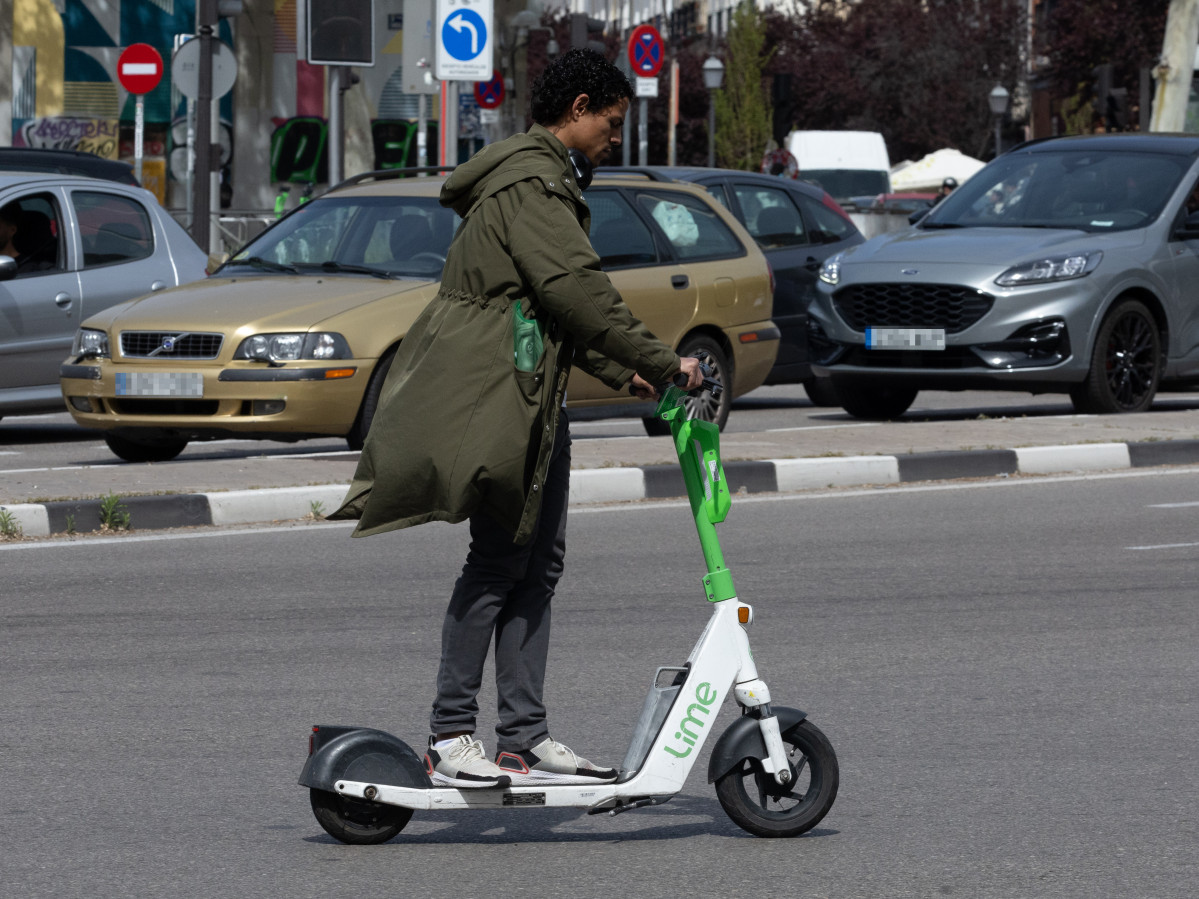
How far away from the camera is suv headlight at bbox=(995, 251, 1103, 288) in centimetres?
1377

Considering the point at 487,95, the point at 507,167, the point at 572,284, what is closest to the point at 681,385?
the point at 572,284

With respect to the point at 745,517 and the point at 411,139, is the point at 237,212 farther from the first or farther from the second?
the point at 745,517

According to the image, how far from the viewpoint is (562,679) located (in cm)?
646

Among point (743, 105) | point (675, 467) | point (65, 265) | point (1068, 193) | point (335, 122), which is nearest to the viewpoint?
point (675, 467)

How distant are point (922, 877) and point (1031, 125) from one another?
7274cm

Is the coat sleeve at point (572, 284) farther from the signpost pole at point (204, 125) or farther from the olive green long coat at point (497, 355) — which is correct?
the signpost pole at point (204, 125)

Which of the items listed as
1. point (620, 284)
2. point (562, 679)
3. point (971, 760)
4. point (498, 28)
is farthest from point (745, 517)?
point (498, 28)

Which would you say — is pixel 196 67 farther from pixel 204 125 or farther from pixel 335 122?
pixel 335 122

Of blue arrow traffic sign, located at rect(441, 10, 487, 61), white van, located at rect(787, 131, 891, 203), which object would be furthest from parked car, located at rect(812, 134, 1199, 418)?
white van, located at rect(787, 131, 891, 203)

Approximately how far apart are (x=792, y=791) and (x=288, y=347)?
22.5ft

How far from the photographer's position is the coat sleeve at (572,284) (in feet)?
14.5

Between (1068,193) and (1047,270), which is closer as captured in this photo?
(1047,270)

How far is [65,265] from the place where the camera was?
13.8 meters

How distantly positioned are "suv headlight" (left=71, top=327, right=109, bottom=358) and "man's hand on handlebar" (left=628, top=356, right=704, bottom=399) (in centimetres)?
738
